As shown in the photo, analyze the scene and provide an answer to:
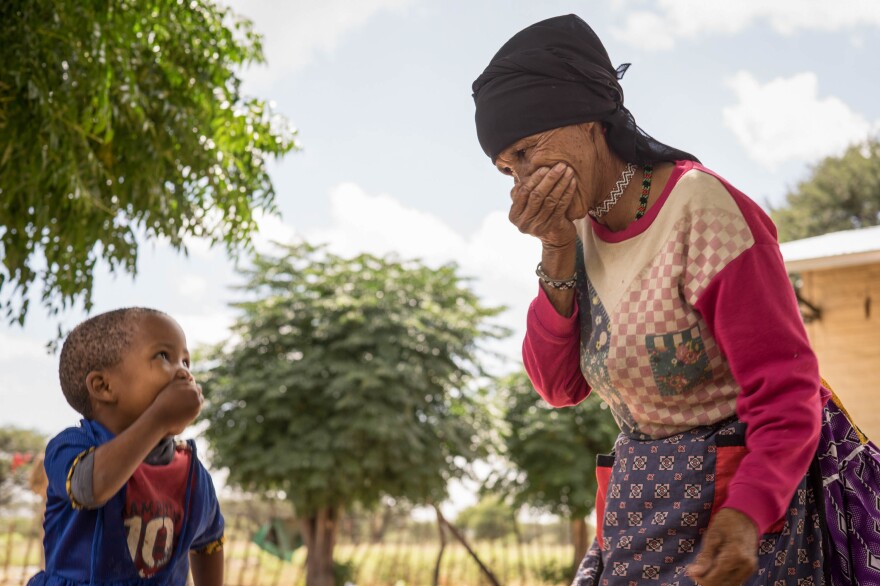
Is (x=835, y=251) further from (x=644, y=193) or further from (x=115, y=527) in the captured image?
(x=115, y=527)

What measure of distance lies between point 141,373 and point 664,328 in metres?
1.18

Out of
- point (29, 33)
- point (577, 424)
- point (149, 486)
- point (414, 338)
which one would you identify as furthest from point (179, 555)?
point (577, 424)

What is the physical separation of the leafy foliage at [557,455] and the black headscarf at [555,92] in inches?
575

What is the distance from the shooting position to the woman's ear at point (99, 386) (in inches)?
80.4

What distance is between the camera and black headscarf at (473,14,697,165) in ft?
5.34

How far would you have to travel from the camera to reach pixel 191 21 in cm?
723

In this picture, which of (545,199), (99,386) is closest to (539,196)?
(545,199)

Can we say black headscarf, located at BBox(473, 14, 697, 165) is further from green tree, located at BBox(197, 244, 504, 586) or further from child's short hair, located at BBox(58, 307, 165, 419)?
green tree, located at BBox(197, 244, 504, 586)

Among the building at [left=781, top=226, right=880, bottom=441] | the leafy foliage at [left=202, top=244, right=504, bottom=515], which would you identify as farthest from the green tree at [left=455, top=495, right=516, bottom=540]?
the building at [left=781, top=226, right=880, bottom=441]

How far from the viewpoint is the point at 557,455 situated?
54.4 feet

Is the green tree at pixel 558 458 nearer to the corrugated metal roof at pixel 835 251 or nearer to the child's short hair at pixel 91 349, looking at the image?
the corrugated metal roof at pixel 835 251

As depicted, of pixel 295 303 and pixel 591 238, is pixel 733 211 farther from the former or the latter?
pixel 295 303

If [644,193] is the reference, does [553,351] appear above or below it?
below

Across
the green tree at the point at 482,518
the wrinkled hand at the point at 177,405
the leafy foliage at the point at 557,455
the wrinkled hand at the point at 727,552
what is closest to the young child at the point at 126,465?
the wrinkled hand at the point at 177,405
